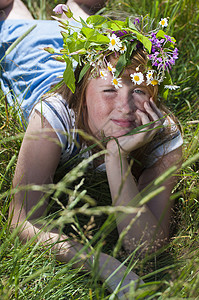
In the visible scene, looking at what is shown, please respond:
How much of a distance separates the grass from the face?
0.32m

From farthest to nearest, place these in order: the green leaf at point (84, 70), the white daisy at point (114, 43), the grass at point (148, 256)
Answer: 1. the green leaf at point (84, 70)
2. the white daisy at point (114, 43)
3. the grass at point (148, 256)

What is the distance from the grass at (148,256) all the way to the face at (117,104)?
317 mm

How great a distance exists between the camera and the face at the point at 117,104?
1.71 meters

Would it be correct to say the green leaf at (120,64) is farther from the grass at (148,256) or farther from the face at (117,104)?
the grass at (148,256)

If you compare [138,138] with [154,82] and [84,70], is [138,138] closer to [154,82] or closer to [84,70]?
[154,82]

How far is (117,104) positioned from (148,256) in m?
0.84

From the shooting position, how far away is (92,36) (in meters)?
1.67

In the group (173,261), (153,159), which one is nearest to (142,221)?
(173,261)

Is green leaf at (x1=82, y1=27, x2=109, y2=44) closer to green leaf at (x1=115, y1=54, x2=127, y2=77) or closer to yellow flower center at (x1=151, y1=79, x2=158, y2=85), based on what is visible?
green leaf at (x1=115, y1=54, x2=127, y2=77)

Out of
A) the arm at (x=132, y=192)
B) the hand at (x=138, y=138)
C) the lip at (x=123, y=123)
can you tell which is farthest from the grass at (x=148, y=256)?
the lip at (x=123, y=123)

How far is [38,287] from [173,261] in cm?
70

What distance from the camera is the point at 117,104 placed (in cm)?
172

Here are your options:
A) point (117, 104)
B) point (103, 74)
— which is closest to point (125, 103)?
point (117, 104)

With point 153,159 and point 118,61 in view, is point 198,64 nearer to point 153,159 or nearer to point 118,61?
point 153,159
